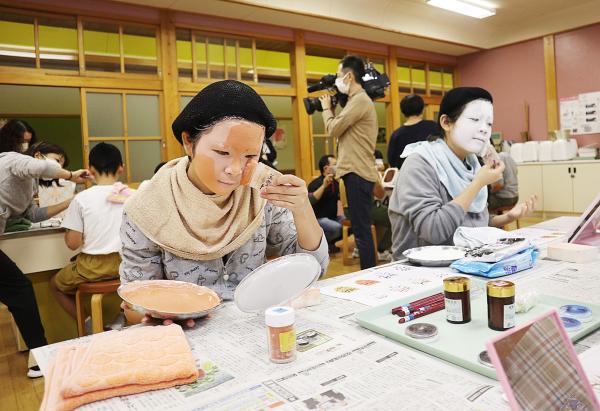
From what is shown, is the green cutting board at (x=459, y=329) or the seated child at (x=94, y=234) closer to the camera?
the green cutting board at (x=459, y=329)

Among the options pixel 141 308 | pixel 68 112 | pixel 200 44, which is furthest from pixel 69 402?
pixel 68 112

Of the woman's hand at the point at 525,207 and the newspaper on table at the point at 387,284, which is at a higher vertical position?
the woman's hand at the point at 525,207

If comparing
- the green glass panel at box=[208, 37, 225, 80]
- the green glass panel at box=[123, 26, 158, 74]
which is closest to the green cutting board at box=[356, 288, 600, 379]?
the green glass panel at box=[123, 26, 158, 74]

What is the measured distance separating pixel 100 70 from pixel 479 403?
→ 4.67 meters

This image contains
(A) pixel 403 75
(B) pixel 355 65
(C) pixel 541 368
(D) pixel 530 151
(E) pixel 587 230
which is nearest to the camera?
(C) pixel 541 368

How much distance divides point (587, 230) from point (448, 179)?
1.71 ft

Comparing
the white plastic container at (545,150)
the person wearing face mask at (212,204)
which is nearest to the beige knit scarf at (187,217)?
the person wearing face mask at (212,204)

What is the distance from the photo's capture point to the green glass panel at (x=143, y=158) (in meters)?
4.64

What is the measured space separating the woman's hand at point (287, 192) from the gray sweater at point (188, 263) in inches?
7.2

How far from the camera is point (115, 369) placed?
740 millimetres

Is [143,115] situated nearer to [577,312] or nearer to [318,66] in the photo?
[318,66]

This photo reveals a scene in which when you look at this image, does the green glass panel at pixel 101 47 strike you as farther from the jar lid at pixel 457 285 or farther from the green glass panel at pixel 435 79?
the green glass panel at pixel 435 79

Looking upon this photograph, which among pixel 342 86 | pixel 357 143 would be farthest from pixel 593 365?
pixel 342 86

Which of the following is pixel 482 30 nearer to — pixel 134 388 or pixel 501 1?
pixel 501 1
